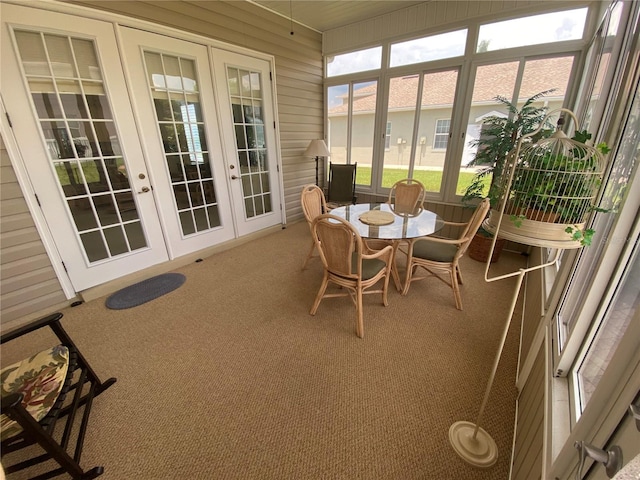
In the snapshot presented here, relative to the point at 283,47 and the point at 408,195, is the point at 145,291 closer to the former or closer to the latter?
the point at 408,195

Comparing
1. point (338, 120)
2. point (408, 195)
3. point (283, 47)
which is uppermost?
point (283, 47)

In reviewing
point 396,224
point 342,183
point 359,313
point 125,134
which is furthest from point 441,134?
point 125,134

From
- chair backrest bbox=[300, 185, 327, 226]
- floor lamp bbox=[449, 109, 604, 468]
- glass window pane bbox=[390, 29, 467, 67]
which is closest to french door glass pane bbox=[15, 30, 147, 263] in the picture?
chair backrest bbox=[300, 185, 327, 226]

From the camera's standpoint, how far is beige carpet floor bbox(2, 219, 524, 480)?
1.25 m

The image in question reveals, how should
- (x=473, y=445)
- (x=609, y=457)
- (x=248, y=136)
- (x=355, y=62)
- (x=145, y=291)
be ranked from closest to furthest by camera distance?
(x=609, y=457) → (x=473, y=445) → (x=145, y=291) → (x=248, y=136) → (x=355, y=62)

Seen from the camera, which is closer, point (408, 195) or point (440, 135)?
point (408, 195)

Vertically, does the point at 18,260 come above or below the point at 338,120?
below

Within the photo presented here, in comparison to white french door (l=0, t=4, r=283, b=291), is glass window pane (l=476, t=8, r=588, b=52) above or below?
above

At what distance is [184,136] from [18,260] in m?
1.88

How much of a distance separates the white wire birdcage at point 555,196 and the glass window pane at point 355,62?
3968 mm

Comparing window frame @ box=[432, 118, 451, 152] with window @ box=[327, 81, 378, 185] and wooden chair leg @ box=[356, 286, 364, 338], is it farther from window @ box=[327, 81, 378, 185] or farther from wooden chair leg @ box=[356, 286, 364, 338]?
wooden chair leg @ box=[356, 286, 364, 338]

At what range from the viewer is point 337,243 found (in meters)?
1.85

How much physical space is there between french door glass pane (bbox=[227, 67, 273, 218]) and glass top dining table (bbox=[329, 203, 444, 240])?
1661 mm

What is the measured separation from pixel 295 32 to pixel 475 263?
417 cm
